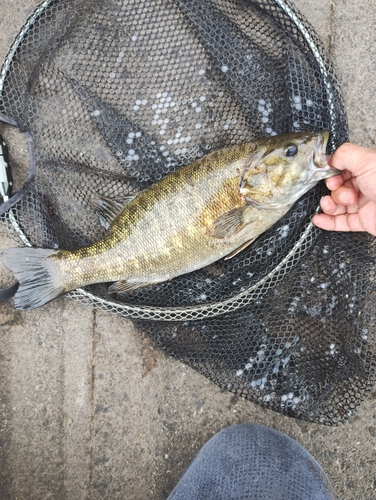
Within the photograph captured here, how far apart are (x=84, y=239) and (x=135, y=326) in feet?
2.30

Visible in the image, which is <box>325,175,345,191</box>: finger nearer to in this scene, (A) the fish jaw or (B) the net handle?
(A) the fish jaw

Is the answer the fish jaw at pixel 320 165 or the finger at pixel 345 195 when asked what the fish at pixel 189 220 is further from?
the finger at pixel 345 195

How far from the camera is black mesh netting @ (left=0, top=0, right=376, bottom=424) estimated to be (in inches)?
102

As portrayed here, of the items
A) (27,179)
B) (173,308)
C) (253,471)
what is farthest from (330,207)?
(27,179)

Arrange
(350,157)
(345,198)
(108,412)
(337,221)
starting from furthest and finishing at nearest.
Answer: (108,412)
(337,221)
(345,198)
(350,157)

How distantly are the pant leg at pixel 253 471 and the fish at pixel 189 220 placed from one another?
3.91ft

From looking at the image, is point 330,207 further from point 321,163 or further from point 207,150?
point 207,150

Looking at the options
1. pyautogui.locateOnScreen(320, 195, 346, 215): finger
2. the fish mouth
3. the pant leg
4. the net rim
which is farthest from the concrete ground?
pyautogui.locateOnScreen(320, 195, 346, 215): finger

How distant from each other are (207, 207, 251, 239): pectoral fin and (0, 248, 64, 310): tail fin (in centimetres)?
96

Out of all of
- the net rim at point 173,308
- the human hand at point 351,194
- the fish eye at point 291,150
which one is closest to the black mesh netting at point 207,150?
the net rim at point 173,308

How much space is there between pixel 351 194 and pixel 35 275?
1882 millimetres

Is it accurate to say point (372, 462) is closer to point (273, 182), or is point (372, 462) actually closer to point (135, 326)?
point (135, 326)

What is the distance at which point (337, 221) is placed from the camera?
256cm

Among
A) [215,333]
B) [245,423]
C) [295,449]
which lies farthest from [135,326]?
[295,449]
